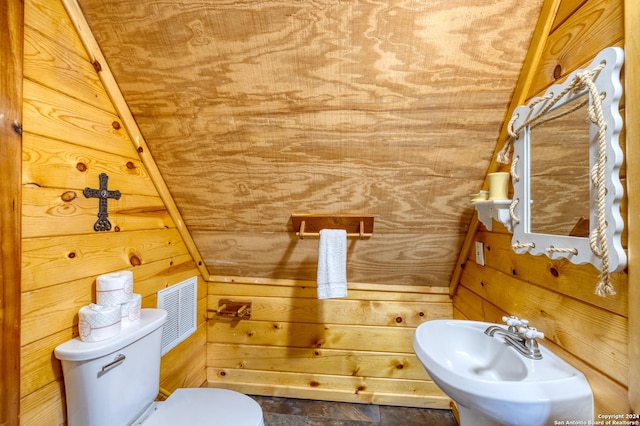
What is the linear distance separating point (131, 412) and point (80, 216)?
2.47 ft

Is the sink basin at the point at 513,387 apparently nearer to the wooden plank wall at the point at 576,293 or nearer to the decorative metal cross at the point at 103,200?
the wooden plank wall at the point at 576,293

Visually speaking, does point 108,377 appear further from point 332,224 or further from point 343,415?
point 343,415

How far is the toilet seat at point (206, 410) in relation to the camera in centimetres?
91

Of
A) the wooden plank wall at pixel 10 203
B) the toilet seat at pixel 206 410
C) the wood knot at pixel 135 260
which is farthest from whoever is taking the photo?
the wood knot at pixel 135 260

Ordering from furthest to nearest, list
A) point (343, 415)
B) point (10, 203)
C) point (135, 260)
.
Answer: point (343, 415) → point (135, 260) → point (10, 203)

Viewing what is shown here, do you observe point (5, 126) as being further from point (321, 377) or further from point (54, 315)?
point (321, 377)

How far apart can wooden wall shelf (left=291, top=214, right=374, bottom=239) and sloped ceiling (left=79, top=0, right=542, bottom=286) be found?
2.0 inches

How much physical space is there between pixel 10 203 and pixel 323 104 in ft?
3.39

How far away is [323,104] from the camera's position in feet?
3.42

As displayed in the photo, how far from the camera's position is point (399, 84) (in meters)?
0.98

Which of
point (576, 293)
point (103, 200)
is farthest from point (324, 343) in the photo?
point (103, 200)

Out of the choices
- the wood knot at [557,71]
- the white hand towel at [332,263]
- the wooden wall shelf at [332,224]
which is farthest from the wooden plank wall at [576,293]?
the white hand towel at [332,263]

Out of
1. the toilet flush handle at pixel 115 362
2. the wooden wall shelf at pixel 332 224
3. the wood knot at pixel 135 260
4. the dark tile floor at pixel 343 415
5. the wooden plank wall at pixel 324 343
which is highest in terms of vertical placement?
the wooden wall shelf at pixel 332 224

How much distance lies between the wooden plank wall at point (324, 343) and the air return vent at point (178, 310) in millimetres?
190
